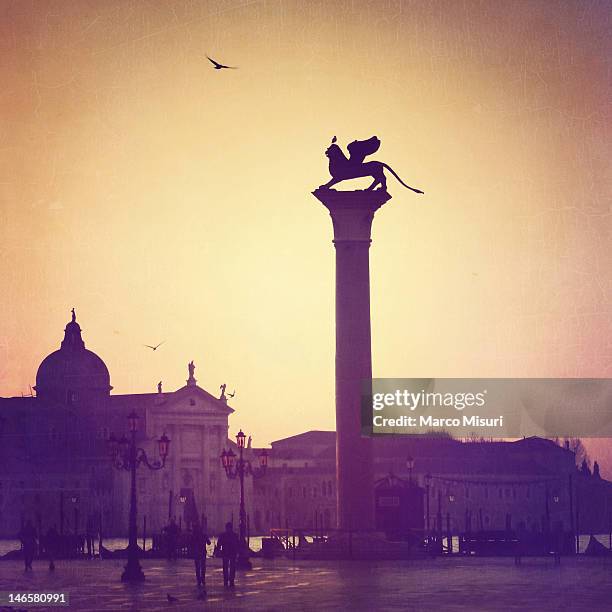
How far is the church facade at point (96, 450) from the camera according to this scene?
121 m

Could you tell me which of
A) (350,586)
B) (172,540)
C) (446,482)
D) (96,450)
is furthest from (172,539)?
(446,482)

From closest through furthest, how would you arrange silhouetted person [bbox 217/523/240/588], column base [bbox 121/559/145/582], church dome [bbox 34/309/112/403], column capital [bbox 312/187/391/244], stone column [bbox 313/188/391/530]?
silhouetted person [bbox 217/523/240/588] → column base [bbox 121/559/145/582] → stone column [bbox 313/188/391/530] → column capital [bbox 312/187/391/244] → church dome [bbox 34/309/112/403]

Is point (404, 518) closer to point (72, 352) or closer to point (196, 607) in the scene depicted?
point (196, 607)

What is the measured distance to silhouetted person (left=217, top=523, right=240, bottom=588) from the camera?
30750mm

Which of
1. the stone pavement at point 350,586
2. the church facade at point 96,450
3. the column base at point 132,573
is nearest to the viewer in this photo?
the stone pavement at point 350,586

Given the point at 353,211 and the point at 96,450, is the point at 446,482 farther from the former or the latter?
the point at 353,211

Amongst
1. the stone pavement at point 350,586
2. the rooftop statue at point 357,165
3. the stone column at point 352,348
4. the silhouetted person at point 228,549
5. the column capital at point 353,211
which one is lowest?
the stone pavement at point 350,586

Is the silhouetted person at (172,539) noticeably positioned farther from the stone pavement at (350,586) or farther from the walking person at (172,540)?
the stone pavement at (350,586)

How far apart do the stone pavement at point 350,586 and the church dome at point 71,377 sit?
84.2m

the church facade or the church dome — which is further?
the church dome

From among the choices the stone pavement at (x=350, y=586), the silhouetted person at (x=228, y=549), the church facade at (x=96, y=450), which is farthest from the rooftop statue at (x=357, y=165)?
the church facade at (x=96, y=450)

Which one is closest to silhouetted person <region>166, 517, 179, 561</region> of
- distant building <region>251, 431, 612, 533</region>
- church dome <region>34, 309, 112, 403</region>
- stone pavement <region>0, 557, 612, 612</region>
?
stone pavement <region>0, 557, 612, 612</region>
